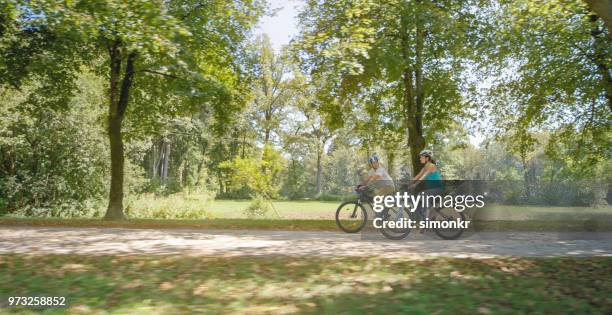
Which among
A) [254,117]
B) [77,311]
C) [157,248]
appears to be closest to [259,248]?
[157,248]

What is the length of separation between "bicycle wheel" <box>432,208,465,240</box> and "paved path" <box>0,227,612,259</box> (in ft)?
0.87

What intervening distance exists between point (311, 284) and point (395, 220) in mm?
4629

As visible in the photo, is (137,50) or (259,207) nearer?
(137,50)

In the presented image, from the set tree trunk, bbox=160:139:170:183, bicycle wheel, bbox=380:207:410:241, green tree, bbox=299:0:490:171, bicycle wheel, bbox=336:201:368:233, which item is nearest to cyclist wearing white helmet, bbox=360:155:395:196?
bicycle wheel, bbox=380:207:410:241

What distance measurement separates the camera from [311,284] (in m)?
6.25

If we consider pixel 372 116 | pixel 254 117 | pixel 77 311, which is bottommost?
pixel 77 311

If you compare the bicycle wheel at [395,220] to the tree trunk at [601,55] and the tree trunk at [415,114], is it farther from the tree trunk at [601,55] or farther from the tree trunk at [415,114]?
the tree trunk at [601,55]

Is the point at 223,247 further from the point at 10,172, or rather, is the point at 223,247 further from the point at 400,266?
the point at 10,172

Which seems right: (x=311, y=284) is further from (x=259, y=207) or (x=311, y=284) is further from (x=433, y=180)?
(x=259, y=207)

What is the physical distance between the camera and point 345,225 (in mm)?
11477

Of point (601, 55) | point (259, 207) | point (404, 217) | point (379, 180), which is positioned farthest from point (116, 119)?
point (601, 55)

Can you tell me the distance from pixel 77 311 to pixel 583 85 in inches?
664

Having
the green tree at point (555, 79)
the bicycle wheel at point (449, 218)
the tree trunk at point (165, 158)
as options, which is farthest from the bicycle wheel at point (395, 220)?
the tree trunk at point (165, 158)

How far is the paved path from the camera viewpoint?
828cm
